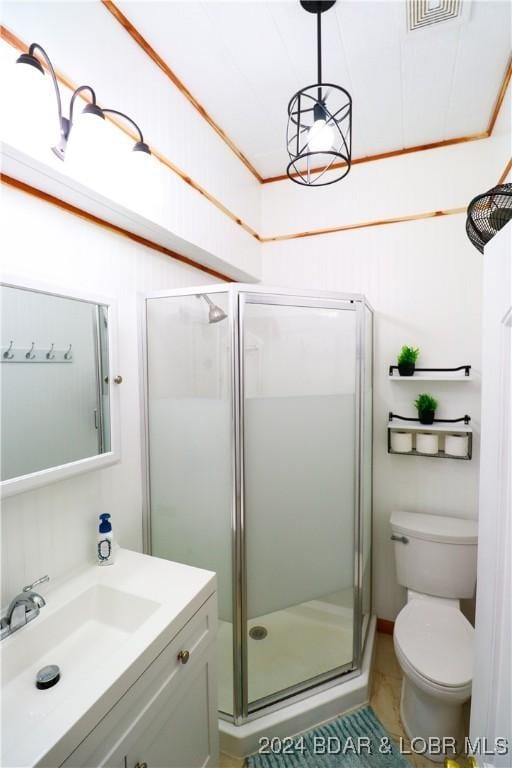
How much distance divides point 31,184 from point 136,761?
1619 millimetres

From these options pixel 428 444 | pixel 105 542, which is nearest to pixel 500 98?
pixel 428 444

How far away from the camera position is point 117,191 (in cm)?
124

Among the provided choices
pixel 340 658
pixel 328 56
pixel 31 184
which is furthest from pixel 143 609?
pixel 328 56

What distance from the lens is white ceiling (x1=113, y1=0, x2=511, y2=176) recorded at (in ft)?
4.05

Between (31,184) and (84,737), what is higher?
(31,184)

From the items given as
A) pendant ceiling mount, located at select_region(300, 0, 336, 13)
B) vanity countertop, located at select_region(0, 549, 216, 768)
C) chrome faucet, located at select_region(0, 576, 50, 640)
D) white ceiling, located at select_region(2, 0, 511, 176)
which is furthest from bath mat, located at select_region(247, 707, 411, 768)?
pendant ceiling mount, located at select_region(300, 0, 336, 13)

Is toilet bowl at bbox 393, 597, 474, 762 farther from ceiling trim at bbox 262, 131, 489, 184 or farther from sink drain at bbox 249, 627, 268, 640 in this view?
ceiling trim at bbox 262, 131, 489, 184

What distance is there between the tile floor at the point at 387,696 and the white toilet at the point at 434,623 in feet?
0.15

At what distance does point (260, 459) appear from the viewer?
4.90 feet

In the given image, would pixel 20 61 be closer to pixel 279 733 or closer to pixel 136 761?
pixel 136 761

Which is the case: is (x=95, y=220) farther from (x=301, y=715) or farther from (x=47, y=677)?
(x=301, y=715)

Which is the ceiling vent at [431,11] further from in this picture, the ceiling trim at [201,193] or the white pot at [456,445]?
the white pot at [456,445]

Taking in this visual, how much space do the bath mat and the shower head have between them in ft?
5.74

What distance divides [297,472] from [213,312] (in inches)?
31.3
